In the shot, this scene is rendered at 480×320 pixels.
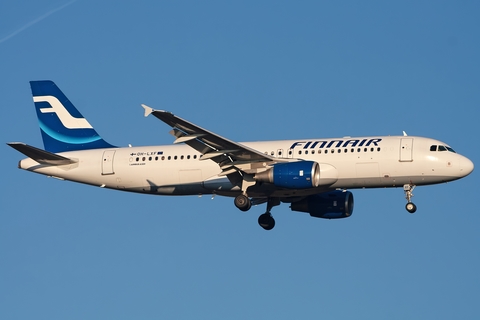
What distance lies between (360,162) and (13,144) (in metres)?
19.0

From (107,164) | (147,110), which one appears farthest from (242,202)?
(147,110)

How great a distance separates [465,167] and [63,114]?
83.0 feet

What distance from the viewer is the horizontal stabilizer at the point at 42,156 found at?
184 feet

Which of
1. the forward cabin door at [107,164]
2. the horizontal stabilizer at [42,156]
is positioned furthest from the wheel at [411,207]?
the horizontal stabilizer at [42,156]

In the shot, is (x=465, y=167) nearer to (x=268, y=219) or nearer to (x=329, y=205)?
(x=329, y=205)

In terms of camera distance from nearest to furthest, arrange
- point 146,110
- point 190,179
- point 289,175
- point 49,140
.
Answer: point 146,110 < point 289,175 < point 190,179 < point 49,140

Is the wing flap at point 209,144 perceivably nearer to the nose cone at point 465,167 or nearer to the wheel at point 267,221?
the wheel at point 267,221

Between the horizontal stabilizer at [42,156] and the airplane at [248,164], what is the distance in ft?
0.19

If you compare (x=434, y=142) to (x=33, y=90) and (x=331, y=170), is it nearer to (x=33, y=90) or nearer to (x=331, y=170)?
(x=331, y=170)

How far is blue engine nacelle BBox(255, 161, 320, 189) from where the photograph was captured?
52344 mm

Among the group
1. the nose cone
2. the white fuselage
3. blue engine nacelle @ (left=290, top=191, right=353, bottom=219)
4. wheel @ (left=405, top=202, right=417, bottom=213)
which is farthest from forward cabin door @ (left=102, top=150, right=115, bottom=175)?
the nose cone

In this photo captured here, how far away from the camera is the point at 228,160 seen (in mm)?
54344

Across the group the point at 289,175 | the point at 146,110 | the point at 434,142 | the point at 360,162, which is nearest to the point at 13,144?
the point at 146,110

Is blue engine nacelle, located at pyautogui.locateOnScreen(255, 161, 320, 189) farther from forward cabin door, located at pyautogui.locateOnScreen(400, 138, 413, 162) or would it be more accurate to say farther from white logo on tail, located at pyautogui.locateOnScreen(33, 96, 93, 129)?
white logo on tail, located at pyautogui.locateOnScreen(33, 96, 93, 129)
